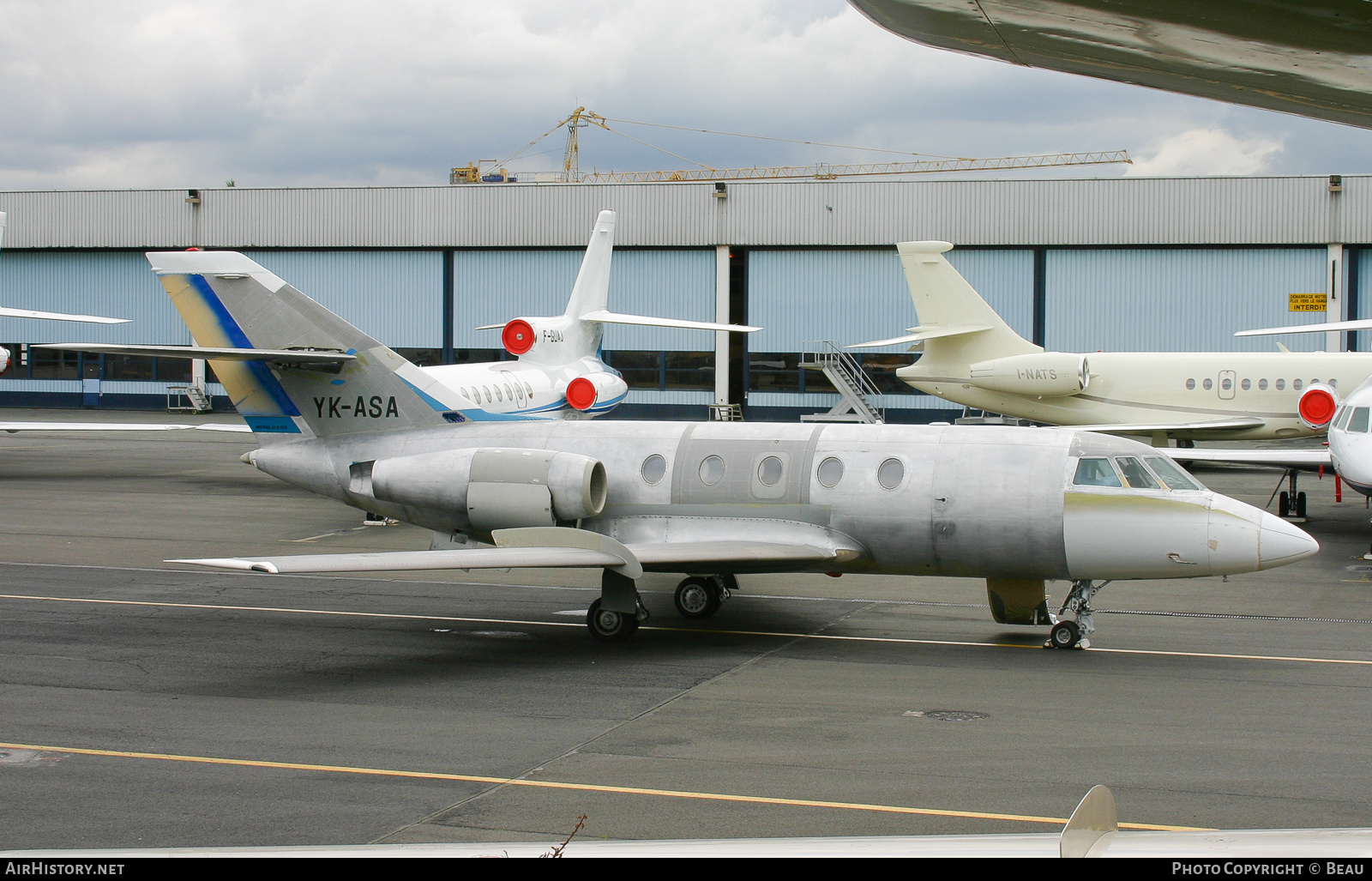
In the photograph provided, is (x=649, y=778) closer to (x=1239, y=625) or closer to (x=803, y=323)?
(x=1239, y=625)

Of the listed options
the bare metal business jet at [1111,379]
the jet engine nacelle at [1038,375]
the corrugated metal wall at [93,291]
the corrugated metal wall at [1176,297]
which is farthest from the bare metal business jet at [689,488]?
the corrugated metal wall at [93,291]

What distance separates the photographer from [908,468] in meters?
13.9

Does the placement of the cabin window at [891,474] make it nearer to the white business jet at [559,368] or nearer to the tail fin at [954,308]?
the white business jet at [559,368]

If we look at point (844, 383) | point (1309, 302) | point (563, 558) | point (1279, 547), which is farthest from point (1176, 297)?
point (563, 558)

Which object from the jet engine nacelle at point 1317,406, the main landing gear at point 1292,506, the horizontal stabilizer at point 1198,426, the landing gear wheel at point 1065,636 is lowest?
the landing gear wheel at point 1065,636

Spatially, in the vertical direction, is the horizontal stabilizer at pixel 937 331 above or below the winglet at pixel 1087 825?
above

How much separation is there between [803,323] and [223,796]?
1719 inches

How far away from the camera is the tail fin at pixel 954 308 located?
3544 centimetres

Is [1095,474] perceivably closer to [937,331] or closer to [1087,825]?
[1087,825]

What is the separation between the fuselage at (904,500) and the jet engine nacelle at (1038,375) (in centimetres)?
2026

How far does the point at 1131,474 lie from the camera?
1333cm

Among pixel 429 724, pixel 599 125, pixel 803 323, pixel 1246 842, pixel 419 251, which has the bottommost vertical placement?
pixel 429 724

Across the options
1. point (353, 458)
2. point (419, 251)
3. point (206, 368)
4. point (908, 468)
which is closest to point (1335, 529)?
point (908, 468)

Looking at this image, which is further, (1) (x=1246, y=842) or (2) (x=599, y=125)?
(2) (x=599, y=125)
